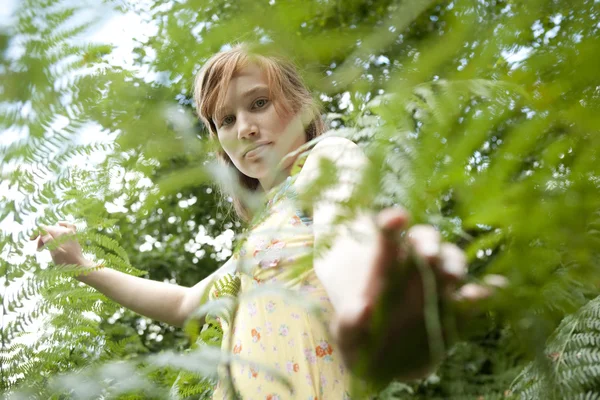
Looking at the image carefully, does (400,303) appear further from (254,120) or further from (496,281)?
(254,120)

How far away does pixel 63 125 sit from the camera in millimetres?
511

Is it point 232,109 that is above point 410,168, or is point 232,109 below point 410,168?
below

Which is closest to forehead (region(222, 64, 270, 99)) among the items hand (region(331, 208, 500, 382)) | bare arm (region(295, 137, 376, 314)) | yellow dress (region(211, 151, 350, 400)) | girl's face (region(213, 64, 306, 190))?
girl's face (region(213, 64, 306, 190))

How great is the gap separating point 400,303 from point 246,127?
0.42 metres

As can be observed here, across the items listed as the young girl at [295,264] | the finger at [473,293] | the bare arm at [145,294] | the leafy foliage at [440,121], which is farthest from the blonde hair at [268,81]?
the bare arm at [145,294]

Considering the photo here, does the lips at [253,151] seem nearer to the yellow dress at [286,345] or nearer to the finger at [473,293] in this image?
the yellow dress at [286,345]

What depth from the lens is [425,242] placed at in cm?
46

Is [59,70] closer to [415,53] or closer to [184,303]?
[415,53]

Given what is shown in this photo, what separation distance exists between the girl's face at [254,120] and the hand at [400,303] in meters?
0.31

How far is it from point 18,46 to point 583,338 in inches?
32.2

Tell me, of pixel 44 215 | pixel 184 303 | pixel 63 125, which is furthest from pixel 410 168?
pixel 184 303

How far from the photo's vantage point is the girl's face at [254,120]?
79cm

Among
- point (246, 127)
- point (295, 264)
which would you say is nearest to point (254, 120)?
point (246, 127)

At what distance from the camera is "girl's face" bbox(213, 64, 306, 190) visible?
79cm
